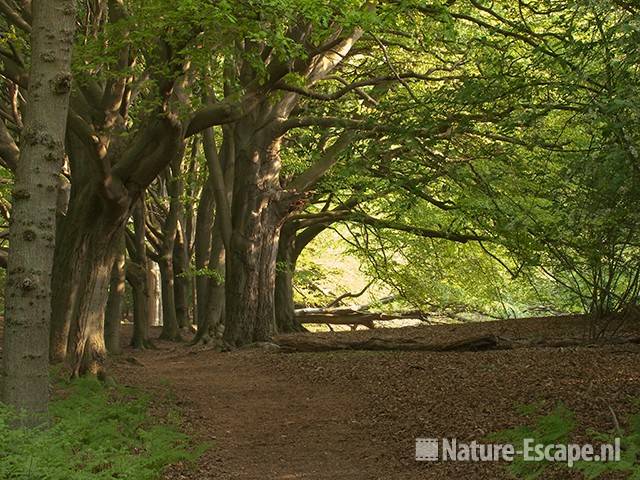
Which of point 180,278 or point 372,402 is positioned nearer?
point 372,402

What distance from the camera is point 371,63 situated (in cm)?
2039

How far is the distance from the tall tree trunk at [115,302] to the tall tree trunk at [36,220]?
1099 cm

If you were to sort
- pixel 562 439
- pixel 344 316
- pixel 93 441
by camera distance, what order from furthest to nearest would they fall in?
pixel 344 316 → pixel 93 441 → pixel 562 439

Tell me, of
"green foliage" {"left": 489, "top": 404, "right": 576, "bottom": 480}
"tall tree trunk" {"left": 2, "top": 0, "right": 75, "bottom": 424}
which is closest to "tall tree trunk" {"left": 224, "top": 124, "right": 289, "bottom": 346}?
"tall tree trunk" {"left": 2, "top": 0, "right": 75, "bottom": 424}

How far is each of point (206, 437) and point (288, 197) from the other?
35.3ft

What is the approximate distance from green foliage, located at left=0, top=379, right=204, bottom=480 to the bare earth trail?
1.53ft

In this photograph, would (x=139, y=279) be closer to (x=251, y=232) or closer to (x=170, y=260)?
(x=170, y=260)

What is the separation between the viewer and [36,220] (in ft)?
25.6

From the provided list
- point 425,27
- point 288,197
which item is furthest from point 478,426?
point 288,197

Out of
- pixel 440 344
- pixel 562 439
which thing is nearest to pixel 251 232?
pixel 440 344

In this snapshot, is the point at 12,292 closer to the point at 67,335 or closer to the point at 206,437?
the point at 206,437

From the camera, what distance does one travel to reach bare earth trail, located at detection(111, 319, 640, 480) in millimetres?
8219

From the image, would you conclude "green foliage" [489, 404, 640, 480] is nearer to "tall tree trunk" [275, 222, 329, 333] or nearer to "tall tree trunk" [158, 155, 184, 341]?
"tall tree trunk" [275, 222, 329, 333]

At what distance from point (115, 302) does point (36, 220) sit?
40.7 ft
